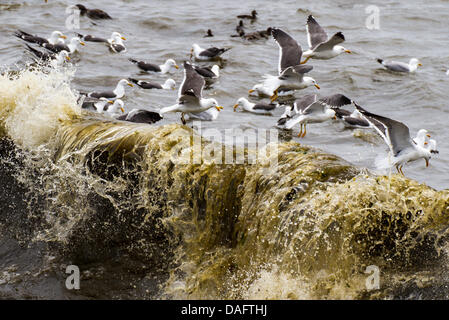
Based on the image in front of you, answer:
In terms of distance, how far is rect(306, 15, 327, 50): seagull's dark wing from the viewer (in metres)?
14.7

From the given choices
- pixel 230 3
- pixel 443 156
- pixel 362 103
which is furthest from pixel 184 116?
pixel 230 3

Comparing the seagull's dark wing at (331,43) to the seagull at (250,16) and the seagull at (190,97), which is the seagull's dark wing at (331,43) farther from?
the seagull at (250,16)

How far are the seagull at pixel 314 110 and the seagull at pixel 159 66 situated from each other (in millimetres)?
4180

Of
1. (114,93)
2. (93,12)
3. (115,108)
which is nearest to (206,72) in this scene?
(114,93)

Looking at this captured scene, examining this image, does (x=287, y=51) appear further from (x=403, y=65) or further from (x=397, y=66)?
(x=403, y=65)

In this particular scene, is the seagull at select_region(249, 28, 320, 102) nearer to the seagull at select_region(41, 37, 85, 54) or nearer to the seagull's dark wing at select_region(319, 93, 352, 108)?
the seagull's dark wing at select_region(319, 93, 352, 108)

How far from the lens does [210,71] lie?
46.1ft

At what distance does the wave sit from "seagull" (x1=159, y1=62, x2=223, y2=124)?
10.7 feet

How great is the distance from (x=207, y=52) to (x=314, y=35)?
7.99 ft

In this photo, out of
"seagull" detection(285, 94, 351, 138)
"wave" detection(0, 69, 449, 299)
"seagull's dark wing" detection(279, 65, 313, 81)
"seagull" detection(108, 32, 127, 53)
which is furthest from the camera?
"seagull" detection(108, 32, 127, 53)

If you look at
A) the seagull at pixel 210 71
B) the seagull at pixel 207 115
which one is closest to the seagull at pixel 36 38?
the seagull at pixel 210 71

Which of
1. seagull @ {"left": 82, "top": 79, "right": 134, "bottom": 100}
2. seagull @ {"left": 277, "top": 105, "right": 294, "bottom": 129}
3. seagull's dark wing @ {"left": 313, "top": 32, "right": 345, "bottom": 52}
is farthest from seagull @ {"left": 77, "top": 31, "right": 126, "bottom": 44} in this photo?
seagull @ {"left": 277, "top": 105, "right": 294, "bottom": 129}

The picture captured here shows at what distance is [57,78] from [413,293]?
5118 millimetres
